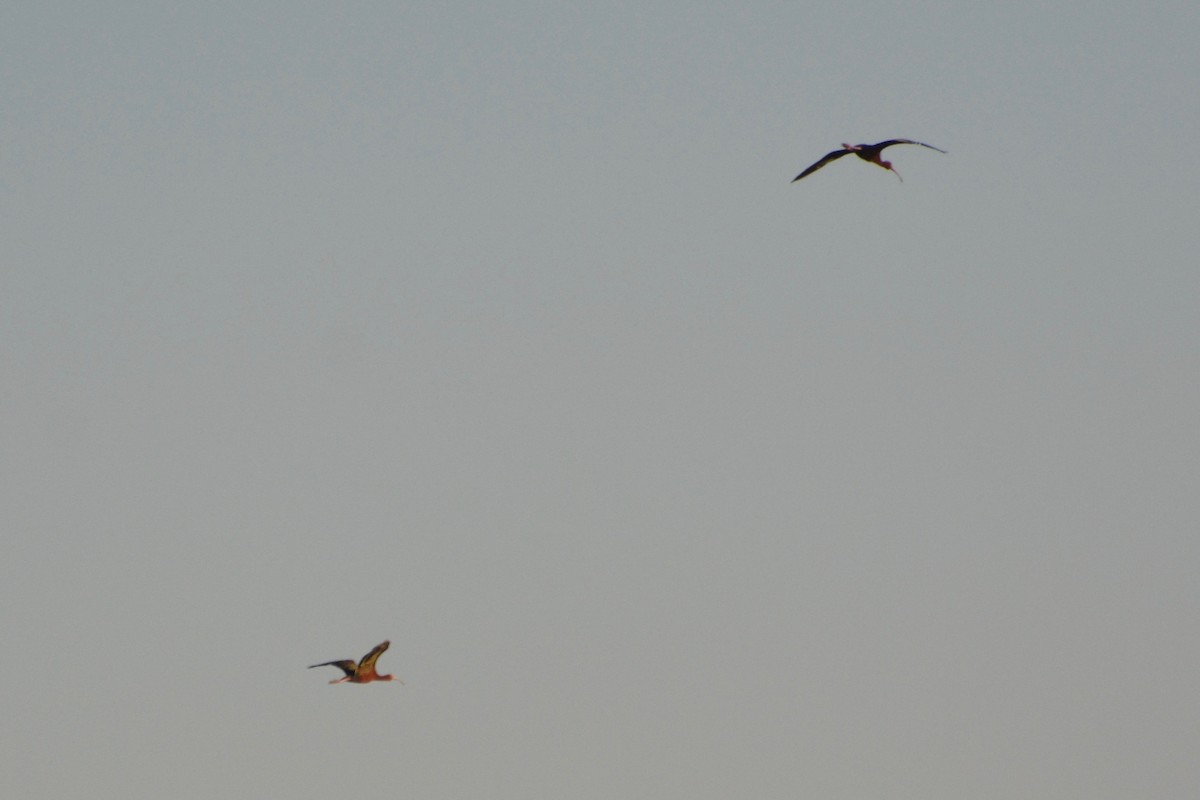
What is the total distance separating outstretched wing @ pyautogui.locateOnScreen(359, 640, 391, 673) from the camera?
73250 mm


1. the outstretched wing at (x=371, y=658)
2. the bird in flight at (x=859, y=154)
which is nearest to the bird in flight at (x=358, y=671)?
the outstretched wing at (x=371, y=658)

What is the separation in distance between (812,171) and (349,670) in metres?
24.6

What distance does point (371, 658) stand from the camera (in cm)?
7475

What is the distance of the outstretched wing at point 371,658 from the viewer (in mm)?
73250

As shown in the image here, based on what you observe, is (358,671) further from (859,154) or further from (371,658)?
(859,154)

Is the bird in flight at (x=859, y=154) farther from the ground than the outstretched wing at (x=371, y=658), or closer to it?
farther from the ground

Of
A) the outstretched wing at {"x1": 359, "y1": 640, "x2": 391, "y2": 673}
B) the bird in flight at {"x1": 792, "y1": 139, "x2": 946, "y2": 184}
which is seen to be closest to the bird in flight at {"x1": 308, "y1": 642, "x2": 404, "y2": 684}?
the outstretched wing at {"x1": 359, "y1": 640, "x2": 391, "y2": 673}

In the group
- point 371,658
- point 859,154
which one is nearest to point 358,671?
point 371,658

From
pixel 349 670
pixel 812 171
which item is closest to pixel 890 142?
pixel 812 171

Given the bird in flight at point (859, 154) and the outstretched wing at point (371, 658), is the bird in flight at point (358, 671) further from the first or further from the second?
the bird in flight at point (859, 154)

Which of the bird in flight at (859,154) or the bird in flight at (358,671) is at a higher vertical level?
the bird in flight at (859,154)

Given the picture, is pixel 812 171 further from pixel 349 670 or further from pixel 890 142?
pixel 349 670

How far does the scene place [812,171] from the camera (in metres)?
66.1

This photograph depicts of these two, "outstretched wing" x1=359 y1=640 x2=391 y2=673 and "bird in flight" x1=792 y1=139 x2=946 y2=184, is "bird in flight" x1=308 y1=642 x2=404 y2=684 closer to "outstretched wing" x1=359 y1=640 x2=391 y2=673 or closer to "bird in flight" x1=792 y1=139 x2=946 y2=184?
"outstretched wing" x1=359 y1=640 x2=391 y2=673
